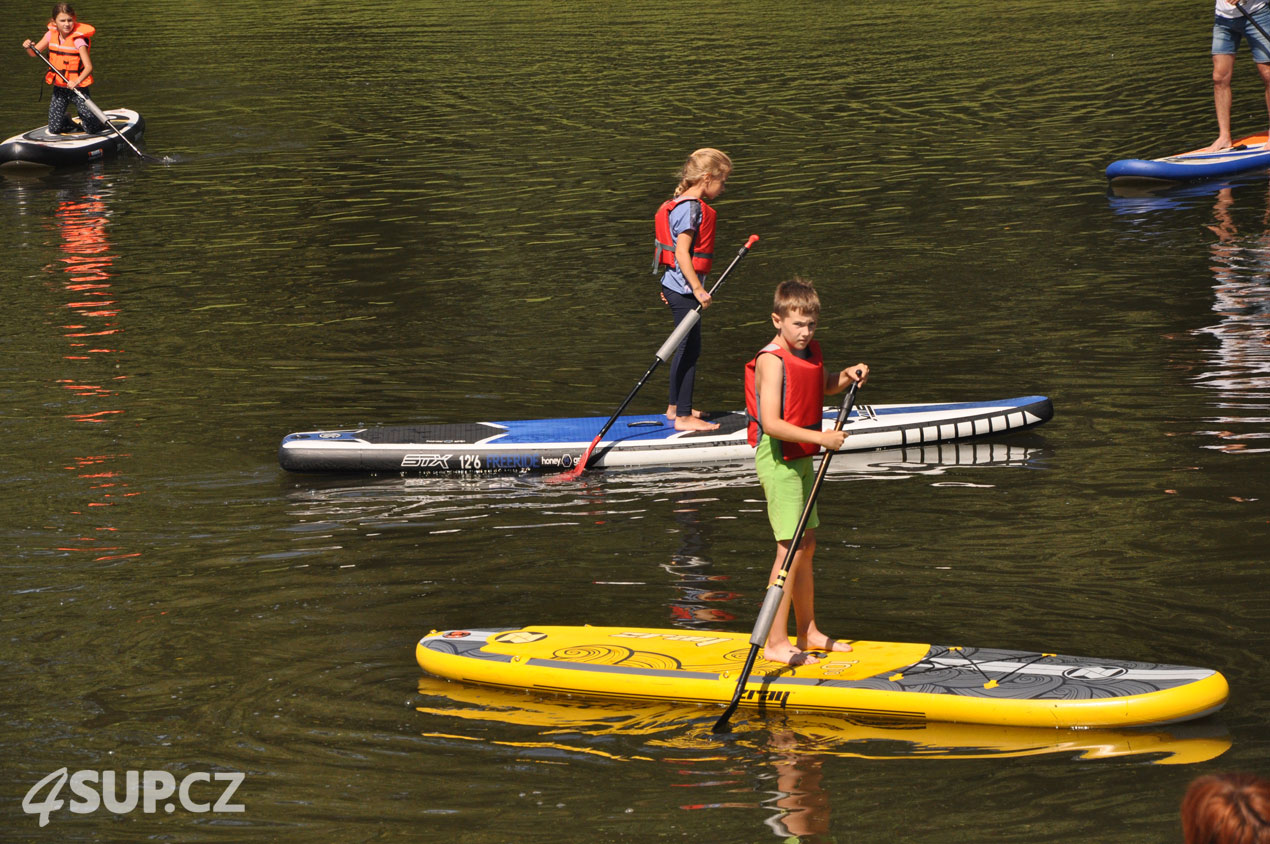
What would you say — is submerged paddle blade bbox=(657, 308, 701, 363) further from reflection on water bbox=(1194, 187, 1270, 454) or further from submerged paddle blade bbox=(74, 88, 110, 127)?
submerged paddle blade bbox=(74, 88, 110, 127)

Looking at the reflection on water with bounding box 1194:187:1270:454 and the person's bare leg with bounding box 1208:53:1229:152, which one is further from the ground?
the person's bare leg with bounding box 1208:53:1229:152

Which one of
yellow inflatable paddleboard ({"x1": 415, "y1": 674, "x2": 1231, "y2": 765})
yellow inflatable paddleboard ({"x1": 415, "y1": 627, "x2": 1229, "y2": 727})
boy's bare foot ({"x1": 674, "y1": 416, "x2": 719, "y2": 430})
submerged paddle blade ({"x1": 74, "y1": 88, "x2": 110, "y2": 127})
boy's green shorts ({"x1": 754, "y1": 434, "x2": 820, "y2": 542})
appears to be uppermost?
submerged paddle blade ({"x1": 74, "y1": 88, "x2": 110, "y2": 127})

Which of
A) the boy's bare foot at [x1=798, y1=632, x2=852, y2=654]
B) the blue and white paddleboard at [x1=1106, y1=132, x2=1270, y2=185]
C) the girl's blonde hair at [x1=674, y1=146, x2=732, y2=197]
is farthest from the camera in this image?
the blue and white paddleboard at [x1=1106, y1=132, x2=1270, y2=185]

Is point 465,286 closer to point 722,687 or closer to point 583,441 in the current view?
point 583,441

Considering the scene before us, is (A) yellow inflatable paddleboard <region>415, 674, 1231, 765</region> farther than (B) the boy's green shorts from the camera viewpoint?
No

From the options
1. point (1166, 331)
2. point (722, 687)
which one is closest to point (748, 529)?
point (722, 687)

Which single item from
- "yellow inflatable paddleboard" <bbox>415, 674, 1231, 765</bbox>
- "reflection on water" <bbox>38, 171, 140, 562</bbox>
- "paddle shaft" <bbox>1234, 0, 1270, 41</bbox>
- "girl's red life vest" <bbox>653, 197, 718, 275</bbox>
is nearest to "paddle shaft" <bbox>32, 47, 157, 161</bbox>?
"reflection on water" <bbox>38, 171, 140, 562</bbox>

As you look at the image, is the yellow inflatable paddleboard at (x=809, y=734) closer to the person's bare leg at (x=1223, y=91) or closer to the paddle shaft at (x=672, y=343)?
the paddle shaft at (x=672, y=343)

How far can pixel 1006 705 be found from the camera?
231 inches

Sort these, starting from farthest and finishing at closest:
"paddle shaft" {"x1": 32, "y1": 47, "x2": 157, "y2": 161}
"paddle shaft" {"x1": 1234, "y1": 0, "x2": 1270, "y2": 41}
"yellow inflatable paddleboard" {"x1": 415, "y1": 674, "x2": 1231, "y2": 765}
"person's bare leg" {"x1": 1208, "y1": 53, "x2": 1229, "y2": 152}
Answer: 1. "paddle shaft" {"x1": 32, "y1": 47, "x2": 157, "y2": 161}
2. "person's bare leg" {"x1": 1208, "y1": 53, "x2": 1229, "y2": 152}
3. "paddle shaft" {"x1": 1234, "y1": 0, "x2": 1270, "y2": 41}
4. "yellow inflatable paddleboard" {"x1": 415, "y1": 674, "x2": 1231, "y2": 765}

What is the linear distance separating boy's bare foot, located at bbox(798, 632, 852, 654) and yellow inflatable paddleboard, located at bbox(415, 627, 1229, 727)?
3.1 inches

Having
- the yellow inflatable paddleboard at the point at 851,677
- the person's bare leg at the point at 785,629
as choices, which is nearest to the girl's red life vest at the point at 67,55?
the yellow inflatable paddleboard at the point at 851,677

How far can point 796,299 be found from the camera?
20.4 feet

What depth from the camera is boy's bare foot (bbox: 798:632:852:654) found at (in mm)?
6531
